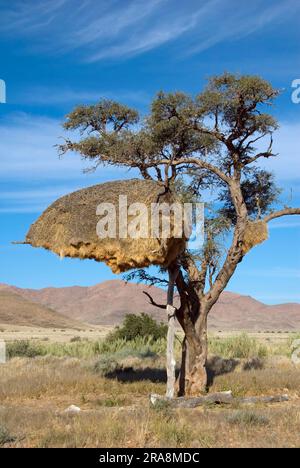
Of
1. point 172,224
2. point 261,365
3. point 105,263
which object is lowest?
point 261,365

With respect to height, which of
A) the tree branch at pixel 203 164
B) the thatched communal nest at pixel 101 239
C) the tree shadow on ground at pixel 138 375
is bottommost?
the tree shadow on ground at pixel 138 375

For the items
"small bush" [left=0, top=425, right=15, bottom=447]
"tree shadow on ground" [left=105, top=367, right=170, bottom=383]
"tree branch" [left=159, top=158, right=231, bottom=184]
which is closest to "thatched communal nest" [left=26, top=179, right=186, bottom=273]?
"tree branch" [left=159, top=158, right=231, bottom=184]

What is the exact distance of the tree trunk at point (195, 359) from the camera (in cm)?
1536

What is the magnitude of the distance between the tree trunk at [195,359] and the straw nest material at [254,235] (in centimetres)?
225

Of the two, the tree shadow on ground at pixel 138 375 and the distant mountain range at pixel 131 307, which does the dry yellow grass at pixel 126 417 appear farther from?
the distant mountain range at pixel 131 307

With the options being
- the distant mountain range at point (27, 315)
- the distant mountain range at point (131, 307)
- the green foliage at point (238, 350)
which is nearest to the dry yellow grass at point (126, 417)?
the green foliage at point (238, 350)

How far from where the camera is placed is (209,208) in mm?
16281

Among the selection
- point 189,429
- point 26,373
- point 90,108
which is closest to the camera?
point 189,429

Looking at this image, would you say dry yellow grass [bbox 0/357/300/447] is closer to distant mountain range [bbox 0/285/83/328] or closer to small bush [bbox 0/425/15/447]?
small bush [bbox 0/425/15/447]

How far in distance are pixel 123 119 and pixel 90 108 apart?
1.15m

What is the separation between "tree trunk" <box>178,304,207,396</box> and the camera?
50.4 ft

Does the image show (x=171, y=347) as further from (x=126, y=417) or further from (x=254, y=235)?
(x=126, y=417)
